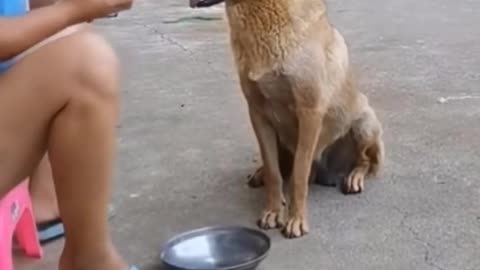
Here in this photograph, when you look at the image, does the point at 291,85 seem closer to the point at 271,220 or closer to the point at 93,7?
the point at 271,220

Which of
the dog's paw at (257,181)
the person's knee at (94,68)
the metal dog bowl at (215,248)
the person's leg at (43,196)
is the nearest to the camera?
the person's knee at (94,68)

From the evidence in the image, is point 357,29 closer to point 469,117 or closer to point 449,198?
point 469,117

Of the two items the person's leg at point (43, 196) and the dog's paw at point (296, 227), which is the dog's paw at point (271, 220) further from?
the person's leg at point (43, 196)

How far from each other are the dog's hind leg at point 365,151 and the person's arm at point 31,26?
5.69 feet

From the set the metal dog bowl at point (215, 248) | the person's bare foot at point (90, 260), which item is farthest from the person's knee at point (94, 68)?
the metal dog bowl at point (215, 248)

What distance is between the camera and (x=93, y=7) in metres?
2.58

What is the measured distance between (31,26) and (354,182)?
1.85 meters

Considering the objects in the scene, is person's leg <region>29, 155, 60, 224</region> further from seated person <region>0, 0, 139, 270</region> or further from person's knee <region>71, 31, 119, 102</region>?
person's knee <region>71, 31, 119, 102</region>

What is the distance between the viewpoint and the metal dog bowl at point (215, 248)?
3270 mm

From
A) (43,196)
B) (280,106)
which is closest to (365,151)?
(280,106)

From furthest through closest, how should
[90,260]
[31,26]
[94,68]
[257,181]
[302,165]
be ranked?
[257,181] < [302,165] < [90,260] < [94,68] < [31,26]

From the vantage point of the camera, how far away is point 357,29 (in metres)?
7.48

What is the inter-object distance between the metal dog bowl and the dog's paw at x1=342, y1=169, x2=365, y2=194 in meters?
0.72

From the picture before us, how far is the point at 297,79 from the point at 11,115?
1.34 metres
